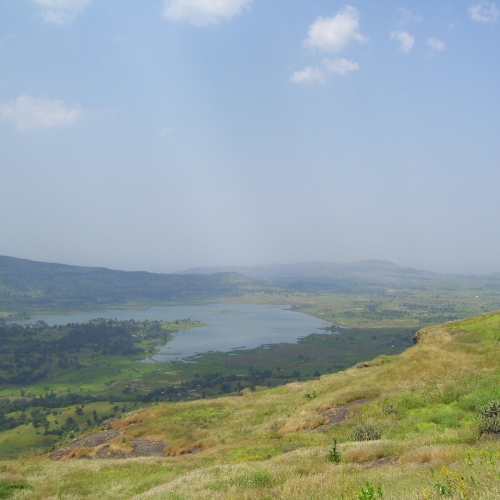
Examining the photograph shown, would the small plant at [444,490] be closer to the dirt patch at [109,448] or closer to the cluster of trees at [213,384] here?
the dirt patch at [109,448]

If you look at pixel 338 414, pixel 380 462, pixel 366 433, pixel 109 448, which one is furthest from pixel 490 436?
pixel 109 448

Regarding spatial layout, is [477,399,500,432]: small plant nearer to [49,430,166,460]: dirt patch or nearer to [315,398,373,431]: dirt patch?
[315,398,373,431]: dirt patch

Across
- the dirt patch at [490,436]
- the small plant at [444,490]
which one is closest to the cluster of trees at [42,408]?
the dirt patch at [490,436]

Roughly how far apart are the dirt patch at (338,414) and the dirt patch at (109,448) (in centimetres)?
1074

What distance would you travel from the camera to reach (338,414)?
82.8ft

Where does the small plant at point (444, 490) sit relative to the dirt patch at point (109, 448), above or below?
above

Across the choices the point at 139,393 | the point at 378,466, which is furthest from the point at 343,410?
the point at 139,393

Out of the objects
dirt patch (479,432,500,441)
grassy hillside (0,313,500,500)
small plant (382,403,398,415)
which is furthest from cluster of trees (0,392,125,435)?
dirt patch (479,432,500,441)

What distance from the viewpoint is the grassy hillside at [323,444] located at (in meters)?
10.5

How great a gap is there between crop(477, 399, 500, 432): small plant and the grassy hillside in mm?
96

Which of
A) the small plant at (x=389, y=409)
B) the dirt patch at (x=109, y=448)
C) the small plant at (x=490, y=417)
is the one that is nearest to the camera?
the small plant at (x=490, y=417)

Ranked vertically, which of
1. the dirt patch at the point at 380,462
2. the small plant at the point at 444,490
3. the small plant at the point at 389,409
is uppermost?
the small plant at the point at 444,490

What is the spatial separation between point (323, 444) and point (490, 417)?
7452 millimetres

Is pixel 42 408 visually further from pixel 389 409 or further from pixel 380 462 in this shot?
pixel 380 462
